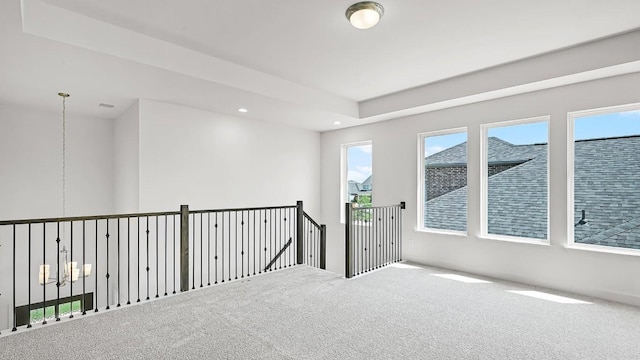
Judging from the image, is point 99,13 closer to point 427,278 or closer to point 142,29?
point 142,29

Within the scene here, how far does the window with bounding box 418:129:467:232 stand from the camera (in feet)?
16.7

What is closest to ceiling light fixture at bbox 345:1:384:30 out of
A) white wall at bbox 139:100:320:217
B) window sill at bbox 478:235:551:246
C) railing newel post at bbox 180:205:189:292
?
railing newel post at bbox 180:205:189:292

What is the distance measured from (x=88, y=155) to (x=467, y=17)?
20.9ft

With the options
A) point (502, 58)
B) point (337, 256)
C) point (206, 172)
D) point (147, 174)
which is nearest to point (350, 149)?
point (337, 256)

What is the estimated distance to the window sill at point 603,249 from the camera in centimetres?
363

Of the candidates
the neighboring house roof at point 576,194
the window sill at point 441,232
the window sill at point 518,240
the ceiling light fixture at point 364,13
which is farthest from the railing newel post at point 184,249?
the window sill at point 518,240

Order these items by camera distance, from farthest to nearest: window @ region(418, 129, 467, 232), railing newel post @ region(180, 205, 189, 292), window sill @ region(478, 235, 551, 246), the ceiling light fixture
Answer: window @ region(418, 129, 467, 232) → window sill @ region(478, 235, 551, 246) → railing newel post @ region(180, 205, 189, 292) → the ceiling light fixture

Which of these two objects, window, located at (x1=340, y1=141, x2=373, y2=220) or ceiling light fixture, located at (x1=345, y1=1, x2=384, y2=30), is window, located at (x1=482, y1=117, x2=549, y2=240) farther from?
ceiling light fixture, located at (x1=345, y1=1, x2=384, y2=30)

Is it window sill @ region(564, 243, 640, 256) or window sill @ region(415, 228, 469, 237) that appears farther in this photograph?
window sill @ region(415, 228, 469, 237)

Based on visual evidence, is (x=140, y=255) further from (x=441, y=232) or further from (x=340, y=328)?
(x=441, y=232)

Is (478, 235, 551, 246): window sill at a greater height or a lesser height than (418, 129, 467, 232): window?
lesser

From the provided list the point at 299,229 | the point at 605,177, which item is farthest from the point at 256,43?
the point at 605,177

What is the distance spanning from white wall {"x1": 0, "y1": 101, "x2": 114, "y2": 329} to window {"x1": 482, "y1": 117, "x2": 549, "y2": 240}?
663cm

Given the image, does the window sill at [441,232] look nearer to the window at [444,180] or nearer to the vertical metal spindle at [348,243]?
the window at [444,180]
